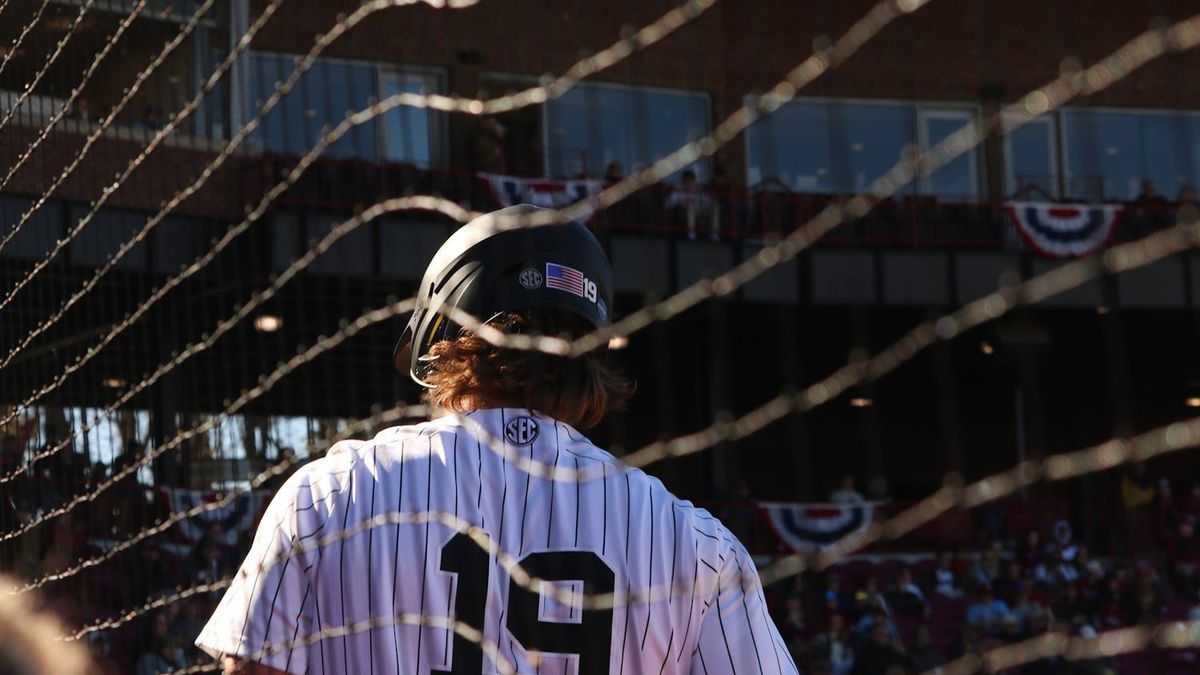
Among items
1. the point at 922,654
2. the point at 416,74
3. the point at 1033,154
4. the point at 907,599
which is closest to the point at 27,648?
the point at 922,654

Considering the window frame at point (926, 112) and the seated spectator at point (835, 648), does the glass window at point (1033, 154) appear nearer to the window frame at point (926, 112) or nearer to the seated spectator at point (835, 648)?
the window frame at point (926, 112)

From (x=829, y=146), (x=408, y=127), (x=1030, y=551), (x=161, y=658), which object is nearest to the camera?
(x=161, y=658)

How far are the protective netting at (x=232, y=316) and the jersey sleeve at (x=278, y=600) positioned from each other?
0.04 ft

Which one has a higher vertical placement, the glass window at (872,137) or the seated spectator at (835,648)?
the glass window at (872,137)

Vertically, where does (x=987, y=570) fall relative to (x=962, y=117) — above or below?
below

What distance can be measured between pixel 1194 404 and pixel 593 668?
22985mm

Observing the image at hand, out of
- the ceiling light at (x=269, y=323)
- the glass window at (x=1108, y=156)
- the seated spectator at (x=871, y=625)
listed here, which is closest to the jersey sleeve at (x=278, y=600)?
the ceiling light at (x=269, y=323)

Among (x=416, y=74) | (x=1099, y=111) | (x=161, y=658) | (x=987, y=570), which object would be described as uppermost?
(x=416, y=74)

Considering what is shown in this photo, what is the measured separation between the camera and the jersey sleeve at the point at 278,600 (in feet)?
6.41

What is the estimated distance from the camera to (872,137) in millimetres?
19375

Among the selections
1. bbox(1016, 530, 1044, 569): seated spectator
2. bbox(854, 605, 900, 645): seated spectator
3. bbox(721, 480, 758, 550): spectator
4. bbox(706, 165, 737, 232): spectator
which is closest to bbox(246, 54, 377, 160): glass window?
bbox(706, 165, 737, 232): spectator

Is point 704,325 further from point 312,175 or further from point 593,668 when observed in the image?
point 593,668

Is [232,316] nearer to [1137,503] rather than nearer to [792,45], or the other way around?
[792,45]

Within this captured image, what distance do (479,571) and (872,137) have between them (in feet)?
59.1
